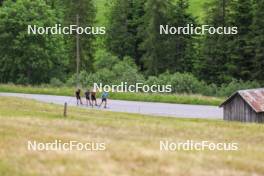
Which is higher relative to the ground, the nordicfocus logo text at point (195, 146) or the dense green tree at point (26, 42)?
the dense green tree at point (26, 42)

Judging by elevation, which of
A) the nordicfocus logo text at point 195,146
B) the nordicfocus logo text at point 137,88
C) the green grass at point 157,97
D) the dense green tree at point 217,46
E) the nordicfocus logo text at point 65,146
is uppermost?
the dense green tree at point 217,46

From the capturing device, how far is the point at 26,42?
68.0 meters

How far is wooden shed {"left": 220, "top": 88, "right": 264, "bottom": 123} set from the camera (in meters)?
39.3

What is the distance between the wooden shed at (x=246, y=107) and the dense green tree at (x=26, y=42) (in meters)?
32.2

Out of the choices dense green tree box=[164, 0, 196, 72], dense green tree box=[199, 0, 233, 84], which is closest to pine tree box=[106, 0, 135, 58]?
dense green tree box=[164, 0, 196, 72]

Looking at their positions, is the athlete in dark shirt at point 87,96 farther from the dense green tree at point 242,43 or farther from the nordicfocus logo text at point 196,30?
the dense green tree at point 242,43

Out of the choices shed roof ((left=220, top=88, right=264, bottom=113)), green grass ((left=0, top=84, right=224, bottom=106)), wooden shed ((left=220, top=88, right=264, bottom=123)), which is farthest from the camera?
green grass ((left=0, top=84, right=224, bottom=106))

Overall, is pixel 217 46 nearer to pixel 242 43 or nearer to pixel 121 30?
pixel 242 43

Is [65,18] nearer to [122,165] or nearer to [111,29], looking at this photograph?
[111,29]

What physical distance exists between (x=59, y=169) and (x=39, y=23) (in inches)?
2093

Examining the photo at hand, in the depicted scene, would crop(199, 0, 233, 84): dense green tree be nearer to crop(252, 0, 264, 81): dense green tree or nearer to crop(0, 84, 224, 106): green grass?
crop(252, 0, 264, 81): dense green tree

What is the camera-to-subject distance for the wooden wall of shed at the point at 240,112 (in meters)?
39.4

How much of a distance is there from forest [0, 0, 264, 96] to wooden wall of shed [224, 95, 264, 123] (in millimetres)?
17523

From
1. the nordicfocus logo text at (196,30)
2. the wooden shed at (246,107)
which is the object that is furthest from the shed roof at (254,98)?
→ the nordicfocus logo text at (196,30)
